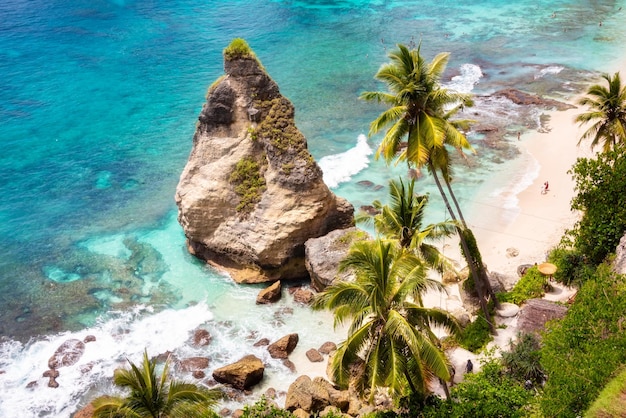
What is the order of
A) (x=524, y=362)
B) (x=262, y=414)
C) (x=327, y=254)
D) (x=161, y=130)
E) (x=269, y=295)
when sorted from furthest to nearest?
(x=161, y=130)
(x=269, y=295)
(x=327, y=254)
(x=524, y=362)
(x=262, y=414)

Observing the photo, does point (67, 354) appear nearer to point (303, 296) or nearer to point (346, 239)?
point (303, 296)

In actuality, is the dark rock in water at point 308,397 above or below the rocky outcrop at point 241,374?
above

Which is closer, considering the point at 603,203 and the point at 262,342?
the point at 603,203

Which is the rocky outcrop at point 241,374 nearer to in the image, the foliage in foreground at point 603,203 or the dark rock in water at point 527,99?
the foliage in foreground at point 603,203

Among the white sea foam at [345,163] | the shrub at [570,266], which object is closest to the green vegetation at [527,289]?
the shrub at [570,266]

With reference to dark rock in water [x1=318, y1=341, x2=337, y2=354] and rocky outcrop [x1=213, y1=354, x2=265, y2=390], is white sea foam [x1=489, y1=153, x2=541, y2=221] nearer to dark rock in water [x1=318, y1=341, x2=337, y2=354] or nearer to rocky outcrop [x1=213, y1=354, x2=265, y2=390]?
dark rock in water [x1=318, y1=341, x2=337, y2=354]

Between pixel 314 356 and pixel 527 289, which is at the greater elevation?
pixel 527 289

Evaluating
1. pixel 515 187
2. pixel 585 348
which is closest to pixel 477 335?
pixel 585 348

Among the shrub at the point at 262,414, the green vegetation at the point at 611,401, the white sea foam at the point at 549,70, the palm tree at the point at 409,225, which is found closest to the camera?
the green vegetation at the point at 611,401
